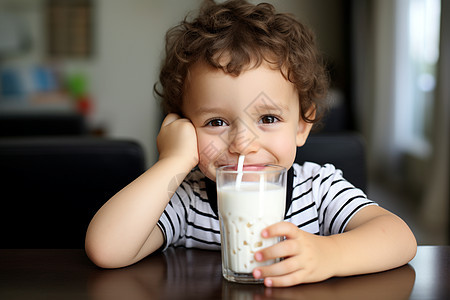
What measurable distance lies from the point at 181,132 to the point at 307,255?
38cm

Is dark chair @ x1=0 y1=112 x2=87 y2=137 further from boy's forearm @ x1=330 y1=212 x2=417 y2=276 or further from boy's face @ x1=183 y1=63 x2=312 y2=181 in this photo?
boy's forearm @ x1=330 y1=212 x2=417 y2=276

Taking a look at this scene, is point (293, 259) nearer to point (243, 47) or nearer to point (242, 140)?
point (242, 140)

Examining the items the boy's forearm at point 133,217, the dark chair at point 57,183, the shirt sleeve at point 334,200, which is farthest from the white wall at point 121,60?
the boy's forearm at point 133,217

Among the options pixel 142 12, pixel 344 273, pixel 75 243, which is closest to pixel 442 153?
pixel 75 243

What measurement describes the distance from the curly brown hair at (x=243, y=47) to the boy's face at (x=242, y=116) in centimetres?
2

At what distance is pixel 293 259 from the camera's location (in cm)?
70

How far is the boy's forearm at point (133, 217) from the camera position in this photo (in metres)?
0.81

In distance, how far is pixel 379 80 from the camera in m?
5.53

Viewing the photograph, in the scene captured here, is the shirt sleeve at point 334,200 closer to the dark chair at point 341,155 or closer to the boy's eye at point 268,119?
the boy's eye at point 268,119

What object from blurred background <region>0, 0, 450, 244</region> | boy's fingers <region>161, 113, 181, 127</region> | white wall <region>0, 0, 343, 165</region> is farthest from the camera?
white wall <region>0, 0, 343, 165</region>

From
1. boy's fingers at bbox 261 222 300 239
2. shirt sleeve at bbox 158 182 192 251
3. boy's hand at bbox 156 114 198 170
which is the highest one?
boy's hand at bbox 156 114 198 170

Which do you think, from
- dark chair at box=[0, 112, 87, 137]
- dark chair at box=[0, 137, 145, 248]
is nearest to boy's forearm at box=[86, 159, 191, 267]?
dark chair at box=[0, 137, 145, 248]

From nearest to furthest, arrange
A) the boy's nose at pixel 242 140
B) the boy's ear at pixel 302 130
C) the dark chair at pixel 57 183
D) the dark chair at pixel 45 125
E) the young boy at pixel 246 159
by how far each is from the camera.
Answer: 1. the young boy at pixel 246 159
2. the boy's nose at pixel 242 140
3. the boy's ear at pixel 302 130
4. the dark chair at pixel 57 183
5. the dark chair at pixel 45 125

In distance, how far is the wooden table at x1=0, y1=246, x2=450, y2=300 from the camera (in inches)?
25.7
